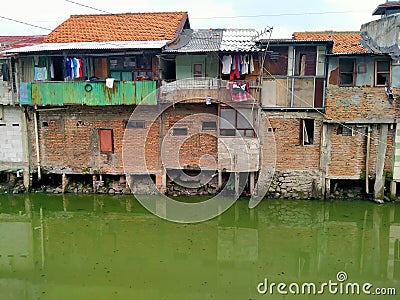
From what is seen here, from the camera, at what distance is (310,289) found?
8.68m

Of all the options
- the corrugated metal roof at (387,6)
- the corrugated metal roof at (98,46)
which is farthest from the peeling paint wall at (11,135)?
the corrugated metal roof at (387,6)

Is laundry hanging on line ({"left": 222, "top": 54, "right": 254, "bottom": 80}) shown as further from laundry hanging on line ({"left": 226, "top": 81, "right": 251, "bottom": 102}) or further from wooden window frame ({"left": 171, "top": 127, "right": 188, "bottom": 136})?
wooden window frame ({"left": 171, "top": 127, "right": 188, "bottom": 136})

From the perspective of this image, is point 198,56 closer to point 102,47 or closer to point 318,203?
point 102,47

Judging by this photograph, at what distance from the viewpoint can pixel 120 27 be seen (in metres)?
15.2

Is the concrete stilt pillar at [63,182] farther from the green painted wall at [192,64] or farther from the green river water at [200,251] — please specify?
the green painted wall at [192,64]

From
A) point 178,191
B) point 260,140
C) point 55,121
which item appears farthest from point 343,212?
point 55,121

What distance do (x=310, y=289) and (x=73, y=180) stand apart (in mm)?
10017

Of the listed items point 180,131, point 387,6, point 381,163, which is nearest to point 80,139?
point 180,131

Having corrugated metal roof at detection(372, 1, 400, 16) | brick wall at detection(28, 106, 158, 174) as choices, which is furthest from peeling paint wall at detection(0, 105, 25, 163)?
corrugated metal roof at detection(372, 1, 400, 16)

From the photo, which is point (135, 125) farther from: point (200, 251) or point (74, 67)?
point (200, 251)

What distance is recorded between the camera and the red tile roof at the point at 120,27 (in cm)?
1438

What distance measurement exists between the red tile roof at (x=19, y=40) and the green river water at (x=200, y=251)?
679 centimetres

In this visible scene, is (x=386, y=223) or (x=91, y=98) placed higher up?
(x=91, y=98)

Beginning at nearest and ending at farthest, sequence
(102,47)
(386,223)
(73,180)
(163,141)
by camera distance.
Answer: (386,223) → (102,47) → (163,141) → (73,180)
